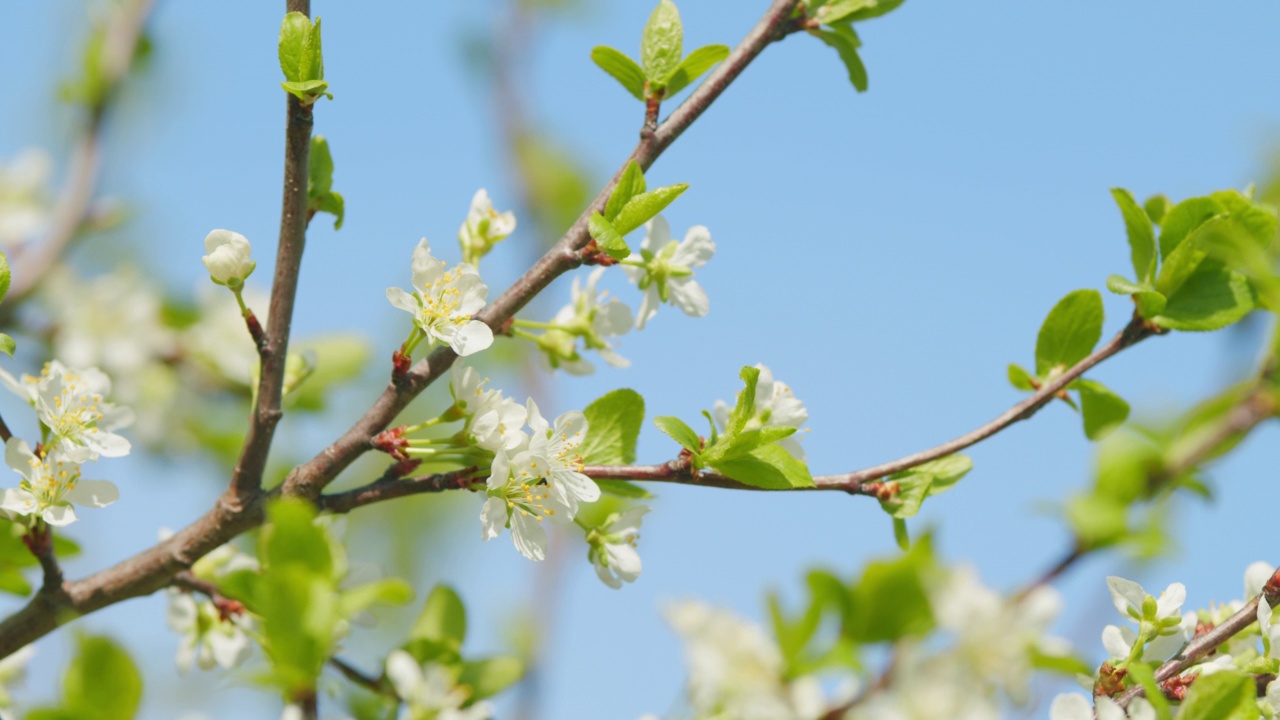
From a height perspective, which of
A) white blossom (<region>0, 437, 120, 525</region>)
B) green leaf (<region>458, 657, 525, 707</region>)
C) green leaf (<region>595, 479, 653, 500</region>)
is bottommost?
green leaf (<region>458, 657, 525, 707</region>)

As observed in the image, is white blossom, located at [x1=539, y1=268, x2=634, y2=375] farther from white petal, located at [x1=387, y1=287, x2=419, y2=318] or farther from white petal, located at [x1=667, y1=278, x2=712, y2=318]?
white petal, located at [x1=387, y1=287, x2=419, y2=318]

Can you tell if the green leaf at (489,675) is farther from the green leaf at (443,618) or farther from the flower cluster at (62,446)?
the flower cluster at (62,446)

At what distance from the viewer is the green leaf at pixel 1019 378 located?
141 centimetres

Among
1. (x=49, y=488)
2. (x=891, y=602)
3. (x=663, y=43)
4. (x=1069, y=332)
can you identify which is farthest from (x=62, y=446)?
(x=1069, y=332)

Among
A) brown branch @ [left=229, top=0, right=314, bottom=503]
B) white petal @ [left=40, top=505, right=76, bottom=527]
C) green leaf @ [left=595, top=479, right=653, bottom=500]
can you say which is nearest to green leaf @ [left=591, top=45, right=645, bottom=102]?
brown branch @ [left=229, top=0, right=314, bottom=503]

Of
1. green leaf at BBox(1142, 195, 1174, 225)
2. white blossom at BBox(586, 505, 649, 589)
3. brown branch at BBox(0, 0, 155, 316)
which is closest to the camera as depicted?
white blossom at BBox(586, 505, 649, 589)

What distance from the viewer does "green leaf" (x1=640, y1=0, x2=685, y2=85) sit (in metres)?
1.34

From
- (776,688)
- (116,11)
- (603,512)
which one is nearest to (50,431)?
(603,512)

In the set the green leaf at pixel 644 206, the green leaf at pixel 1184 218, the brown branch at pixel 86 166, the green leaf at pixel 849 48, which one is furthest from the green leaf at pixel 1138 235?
the brown branch at pixel 86 166

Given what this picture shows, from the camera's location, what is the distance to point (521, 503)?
1244 mm

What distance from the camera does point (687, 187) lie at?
114cm

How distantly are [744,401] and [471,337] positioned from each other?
31cm

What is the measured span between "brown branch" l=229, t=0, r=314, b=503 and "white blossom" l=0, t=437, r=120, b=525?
0.21 metres

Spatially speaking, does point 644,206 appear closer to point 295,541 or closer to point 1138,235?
point 295,541
